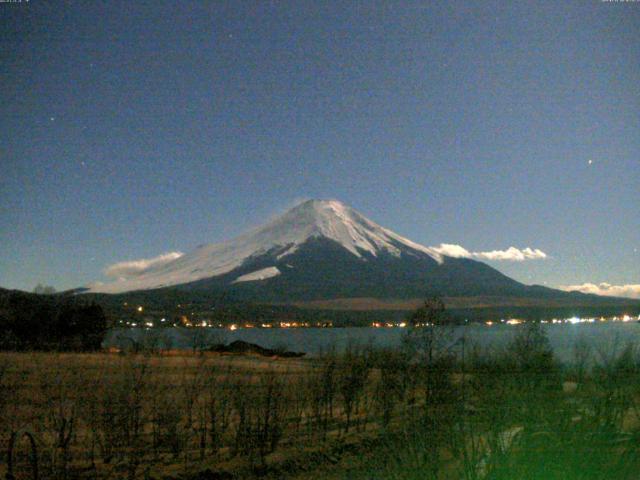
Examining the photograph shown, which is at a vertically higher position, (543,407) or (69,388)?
(543,407)

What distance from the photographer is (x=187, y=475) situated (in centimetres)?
1005

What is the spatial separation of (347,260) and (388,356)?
517 ft

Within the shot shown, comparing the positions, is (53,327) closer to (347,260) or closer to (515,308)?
(515,308)

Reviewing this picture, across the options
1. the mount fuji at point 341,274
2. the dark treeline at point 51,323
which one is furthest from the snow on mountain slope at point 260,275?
the dark treeline at point 51,323

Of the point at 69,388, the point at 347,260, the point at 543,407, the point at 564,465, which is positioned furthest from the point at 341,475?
the point at 347,260

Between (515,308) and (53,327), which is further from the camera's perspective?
(515,308)

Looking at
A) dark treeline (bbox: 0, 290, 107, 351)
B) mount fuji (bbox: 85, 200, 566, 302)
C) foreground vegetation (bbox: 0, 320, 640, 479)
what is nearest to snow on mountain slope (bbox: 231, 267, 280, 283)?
mount fuji (bbox: 85, 200, 566, 302)

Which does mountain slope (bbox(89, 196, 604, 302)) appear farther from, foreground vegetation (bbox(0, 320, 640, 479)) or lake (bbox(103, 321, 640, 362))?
foreground vegetation (bbox(0, 320, 640, 479))

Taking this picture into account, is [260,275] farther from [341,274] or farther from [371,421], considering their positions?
[371,421]

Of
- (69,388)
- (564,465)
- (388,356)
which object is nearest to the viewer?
(564,465)

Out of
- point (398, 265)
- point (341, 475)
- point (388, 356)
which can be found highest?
point (398, 265)

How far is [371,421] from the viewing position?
50.7 feet

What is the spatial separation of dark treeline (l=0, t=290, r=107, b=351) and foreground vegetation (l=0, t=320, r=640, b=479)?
12.8 meters

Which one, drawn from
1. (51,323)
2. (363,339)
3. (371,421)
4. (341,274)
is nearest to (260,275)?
(341,274)
